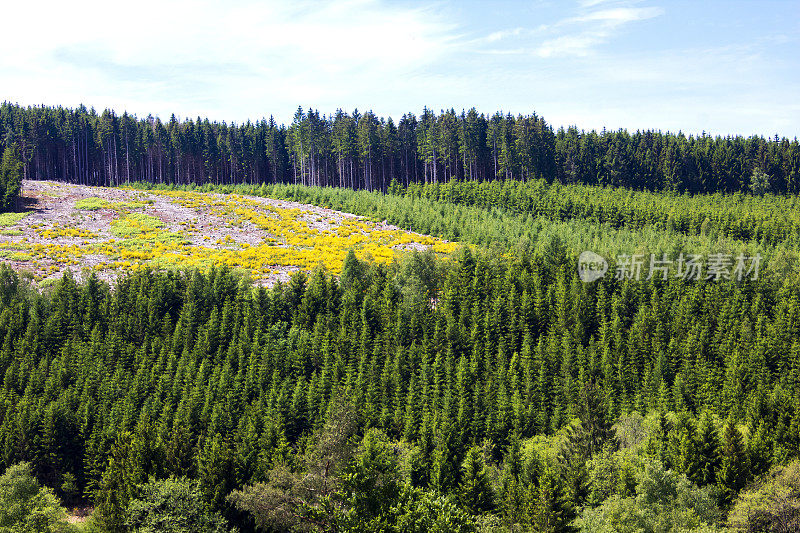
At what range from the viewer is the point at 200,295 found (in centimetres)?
9388

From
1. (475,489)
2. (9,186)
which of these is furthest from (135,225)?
(475,489)

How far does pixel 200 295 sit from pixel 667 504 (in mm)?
70271

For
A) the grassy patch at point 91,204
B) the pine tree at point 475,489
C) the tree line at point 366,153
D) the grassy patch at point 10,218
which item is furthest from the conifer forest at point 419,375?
the tree line at point 366,153

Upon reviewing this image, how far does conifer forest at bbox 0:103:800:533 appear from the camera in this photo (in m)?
A: 47.3

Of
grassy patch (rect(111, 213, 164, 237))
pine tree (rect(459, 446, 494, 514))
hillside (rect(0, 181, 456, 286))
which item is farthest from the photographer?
grassy patch (rect(111, 213, 164, 237))

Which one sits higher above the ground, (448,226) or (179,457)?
(448,226)

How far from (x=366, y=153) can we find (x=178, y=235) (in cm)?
6679

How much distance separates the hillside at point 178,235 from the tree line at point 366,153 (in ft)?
109

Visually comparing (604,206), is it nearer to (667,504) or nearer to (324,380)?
(324,380)

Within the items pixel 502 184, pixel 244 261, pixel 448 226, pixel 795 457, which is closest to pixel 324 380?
pixel 244 261

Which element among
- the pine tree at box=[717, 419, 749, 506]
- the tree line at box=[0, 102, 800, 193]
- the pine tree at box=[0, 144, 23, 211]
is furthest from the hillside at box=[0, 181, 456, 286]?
the pine tree at box=[717, 419, 749, 506]

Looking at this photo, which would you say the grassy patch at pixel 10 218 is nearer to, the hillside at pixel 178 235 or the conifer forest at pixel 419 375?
the hillside at pixel 178 235

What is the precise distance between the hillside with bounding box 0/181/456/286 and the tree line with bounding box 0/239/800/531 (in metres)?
9.84

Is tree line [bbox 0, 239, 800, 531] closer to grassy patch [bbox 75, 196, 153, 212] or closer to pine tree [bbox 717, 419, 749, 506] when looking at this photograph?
pine tree [bbox 717, 419, 749, 506]
